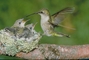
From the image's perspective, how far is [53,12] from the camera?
10.9 m

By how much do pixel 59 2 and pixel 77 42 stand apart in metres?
1.03

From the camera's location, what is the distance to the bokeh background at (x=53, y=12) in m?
10.6

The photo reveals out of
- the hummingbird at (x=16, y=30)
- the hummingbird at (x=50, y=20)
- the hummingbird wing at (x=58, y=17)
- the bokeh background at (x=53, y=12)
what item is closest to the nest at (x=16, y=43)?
the hummingbird at (x=16, y=30)

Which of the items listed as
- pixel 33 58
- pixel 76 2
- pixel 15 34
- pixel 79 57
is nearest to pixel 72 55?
Answer: pixel 79 57

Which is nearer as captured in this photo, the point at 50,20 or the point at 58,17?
the point at 50,20

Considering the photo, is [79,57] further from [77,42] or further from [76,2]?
[76,2]

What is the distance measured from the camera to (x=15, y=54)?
6328 mm

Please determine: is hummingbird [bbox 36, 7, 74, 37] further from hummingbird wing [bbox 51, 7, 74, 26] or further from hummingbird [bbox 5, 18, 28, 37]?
hummingbird [bbox 5, 18, 28, 37]

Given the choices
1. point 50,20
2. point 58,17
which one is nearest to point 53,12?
point 58,17

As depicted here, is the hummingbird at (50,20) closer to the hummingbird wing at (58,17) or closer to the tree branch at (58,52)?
the hummingbird wing at (58,17)

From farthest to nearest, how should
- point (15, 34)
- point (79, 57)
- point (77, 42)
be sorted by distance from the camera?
point (77, 42) < point (15, 34) < point (79, 57)

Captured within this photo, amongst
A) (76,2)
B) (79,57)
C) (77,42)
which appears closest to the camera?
(79,57)

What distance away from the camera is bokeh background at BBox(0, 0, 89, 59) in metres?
10.6

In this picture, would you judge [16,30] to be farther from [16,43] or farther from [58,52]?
[58,52]
